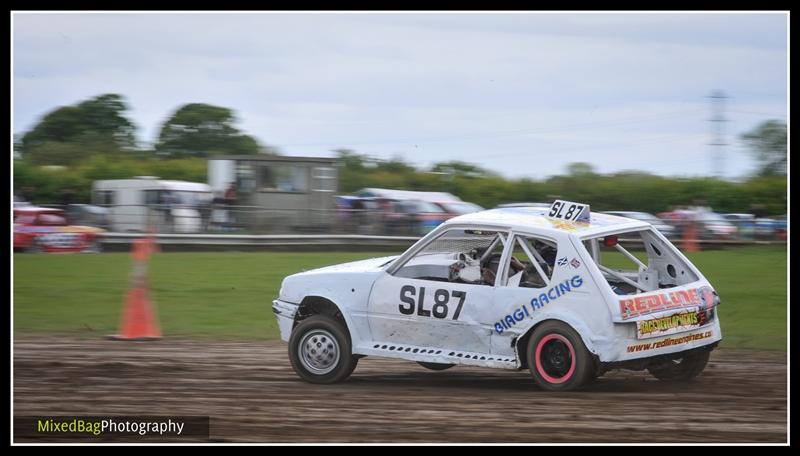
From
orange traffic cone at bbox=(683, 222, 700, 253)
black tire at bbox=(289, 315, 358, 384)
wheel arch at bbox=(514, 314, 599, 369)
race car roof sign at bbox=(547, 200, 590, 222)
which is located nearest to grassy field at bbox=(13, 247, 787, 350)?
orange traffic cone at bbox=(683, 222, 700, 253)

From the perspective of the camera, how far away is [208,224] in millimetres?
23047

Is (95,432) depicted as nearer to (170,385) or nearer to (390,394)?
(170,385)

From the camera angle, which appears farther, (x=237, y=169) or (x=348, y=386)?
(x=237, y=169)

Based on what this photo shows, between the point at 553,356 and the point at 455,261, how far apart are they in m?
1.22

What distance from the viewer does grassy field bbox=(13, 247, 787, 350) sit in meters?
12.6

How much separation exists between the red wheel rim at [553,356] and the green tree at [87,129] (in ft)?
127

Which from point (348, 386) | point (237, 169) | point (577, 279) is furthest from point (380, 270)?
point (237, 169)

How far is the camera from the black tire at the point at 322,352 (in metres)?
8.80

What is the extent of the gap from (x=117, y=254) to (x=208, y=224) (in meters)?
2.70

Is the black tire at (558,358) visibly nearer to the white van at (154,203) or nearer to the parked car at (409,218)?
the white van at (154,203)

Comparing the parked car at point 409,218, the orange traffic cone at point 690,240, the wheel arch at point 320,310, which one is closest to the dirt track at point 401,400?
the wheel arch at point 320,310

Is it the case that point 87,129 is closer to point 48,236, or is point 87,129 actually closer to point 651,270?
point 48,236

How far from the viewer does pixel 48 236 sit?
70.2 feet
